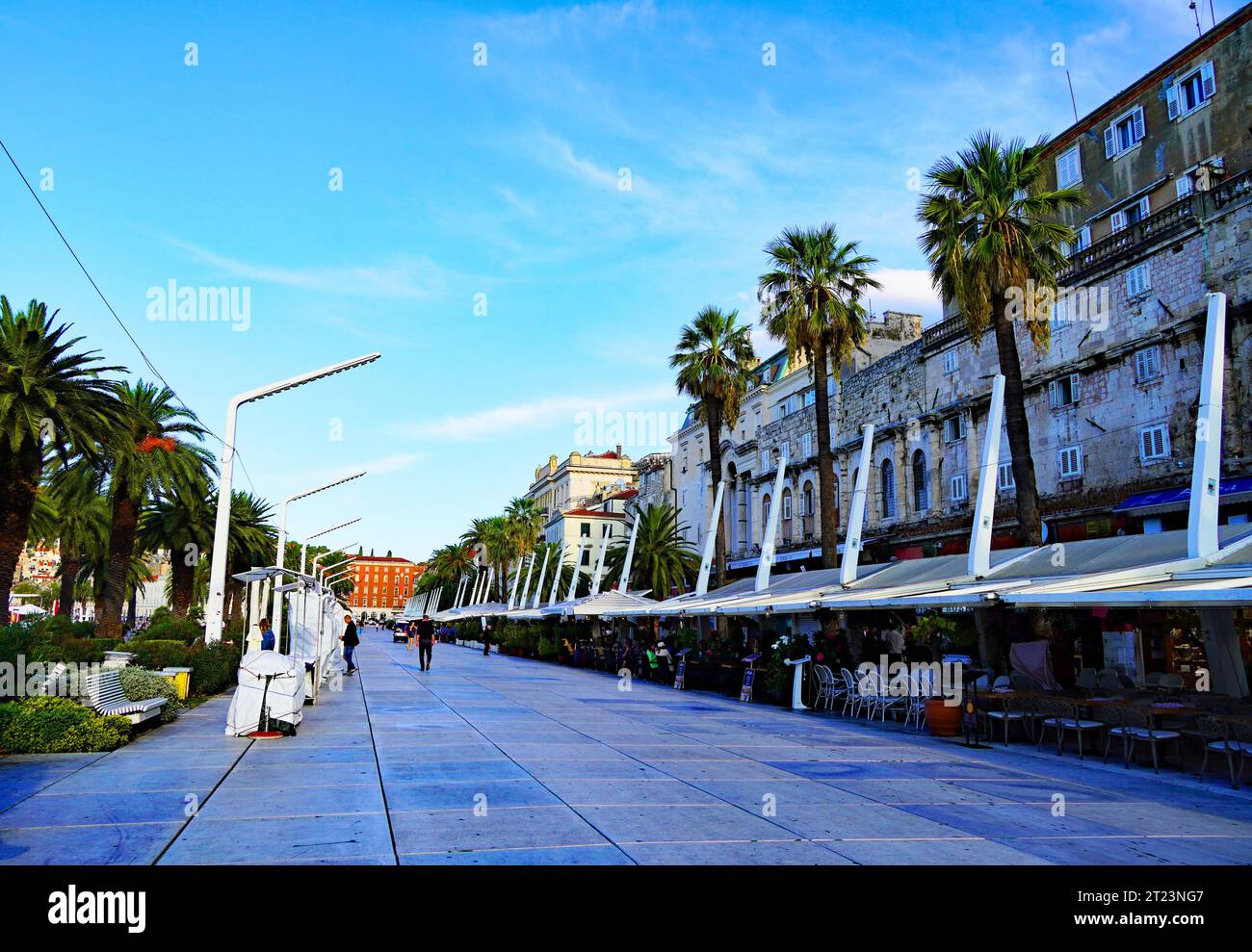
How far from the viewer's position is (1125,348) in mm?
25531

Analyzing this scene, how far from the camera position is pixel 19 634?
43.1ft

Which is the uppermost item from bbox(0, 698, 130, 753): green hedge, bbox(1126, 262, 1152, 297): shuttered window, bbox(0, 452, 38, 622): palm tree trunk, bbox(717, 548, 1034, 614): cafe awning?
bbox(1126, 262, 1152, 297): shuttered window

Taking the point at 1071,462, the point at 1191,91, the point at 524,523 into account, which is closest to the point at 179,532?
the point at 1071,462

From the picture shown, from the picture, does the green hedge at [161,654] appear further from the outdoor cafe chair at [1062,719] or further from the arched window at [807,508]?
the arched window at [807,508]

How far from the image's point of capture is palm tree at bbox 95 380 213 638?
A: 1147 inches

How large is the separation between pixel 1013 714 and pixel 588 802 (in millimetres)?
8937

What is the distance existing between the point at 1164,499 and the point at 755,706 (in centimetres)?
1161

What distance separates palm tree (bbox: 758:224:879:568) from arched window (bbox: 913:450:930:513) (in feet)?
29.6

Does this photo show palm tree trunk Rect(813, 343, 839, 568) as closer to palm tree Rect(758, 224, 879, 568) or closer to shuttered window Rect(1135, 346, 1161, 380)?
palm tree Rect(758, 224, 879, 568)

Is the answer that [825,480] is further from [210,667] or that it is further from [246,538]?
[246,538]

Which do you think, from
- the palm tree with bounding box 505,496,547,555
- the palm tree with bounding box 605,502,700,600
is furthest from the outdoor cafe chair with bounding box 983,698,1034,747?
the palm tree with bounding box 505,496,547,555

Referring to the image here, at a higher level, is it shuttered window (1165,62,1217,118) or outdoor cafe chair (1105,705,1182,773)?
shuttered window (1165,62,1217,118)

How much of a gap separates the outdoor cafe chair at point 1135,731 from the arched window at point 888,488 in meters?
25.1
